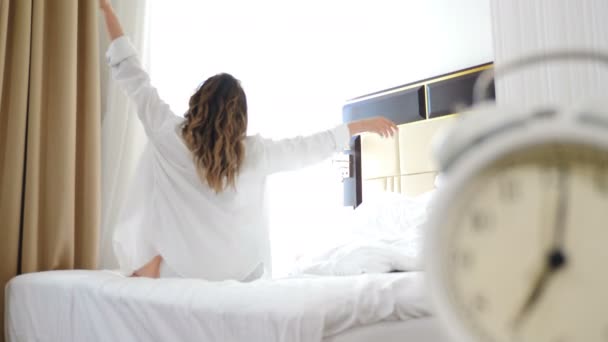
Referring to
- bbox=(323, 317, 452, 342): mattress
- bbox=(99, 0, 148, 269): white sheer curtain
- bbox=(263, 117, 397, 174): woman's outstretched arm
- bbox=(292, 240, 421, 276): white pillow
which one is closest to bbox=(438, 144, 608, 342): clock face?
bbox=(323, 317, 452, 342): mattress

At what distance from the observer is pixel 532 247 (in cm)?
46

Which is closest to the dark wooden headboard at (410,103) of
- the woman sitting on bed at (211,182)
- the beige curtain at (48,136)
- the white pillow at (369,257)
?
the white pillow at (369,257)

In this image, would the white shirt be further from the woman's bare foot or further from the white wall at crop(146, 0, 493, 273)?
the white wall at crop(146, 0, 493, 273)

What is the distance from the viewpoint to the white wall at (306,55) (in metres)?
3.33

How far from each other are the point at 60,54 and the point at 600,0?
2314 millimetres

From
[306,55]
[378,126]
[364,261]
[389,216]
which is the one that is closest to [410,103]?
[306,55]

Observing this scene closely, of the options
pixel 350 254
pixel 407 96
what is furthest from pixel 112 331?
pixel 407 96

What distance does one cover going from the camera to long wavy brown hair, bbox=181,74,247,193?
1.70 metres

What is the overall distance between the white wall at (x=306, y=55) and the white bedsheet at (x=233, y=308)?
1809 mm

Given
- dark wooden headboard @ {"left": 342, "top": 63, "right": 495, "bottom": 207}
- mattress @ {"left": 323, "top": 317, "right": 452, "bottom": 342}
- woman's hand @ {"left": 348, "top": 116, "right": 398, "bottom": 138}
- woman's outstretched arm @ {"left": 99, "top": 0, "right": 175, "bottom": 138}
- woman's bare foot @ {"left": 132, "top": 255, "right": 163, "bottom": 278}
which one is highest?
dark wooden headboard @ {"left": 342, "top": 63, "right": 495, "bottom": 207}

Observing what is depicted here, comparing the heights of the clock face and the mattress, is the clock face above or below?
above

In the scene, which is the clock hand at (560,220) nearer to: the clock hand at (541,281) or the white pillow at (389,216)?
the clock hand at (541,281)

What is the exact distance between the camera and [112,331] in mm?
1398

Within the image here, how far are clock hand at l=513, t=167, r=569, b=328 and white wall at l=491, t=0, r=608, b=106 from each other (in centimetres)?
114
